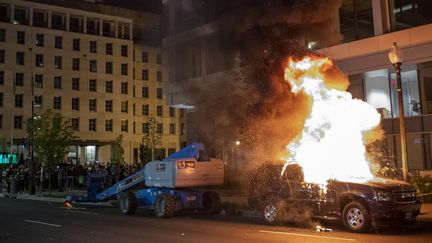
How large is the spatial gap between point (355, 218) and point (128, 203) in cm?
830

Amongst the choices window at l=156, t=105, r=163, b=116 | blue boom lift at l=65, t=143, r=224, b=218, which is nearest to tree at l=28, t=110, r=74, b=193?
blue boom lift at l=65, t=143, r=224, b=218

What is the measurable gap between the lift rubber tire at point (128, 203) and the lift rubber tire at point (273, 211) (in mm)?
Result: 5287

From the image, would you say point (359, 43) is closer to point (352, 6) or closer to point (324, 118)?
point (352, 6)

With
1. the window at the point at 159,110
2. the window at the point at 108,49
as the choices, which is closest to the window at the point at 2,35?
the window at the point at 108,49

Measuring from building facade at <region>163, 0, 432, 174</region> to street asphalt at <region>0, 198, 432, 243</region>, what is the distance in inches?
321

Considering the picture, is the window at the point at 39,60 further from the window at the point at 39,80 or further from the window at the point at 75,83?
the window at the point at 75,83

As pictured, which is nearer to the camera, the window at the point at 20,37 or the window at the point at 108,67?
the window at the point at 20,37

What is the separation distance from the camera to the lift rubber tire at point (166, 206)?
15.1 m

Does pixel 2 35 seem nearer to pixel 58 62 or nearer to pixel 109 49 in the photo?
pixel 58 62

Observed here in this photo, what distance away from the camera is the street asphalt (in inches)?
408

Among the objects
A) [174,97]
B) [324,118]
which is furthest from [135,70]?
[324,118]

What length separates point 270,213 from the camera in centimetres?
1308

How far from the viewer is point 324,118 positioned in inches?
527

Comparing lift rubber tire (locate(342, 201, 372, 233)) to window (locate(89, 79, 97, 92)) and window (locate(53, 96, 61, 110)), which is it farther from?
window (locate(89, 79, 97, 92))
